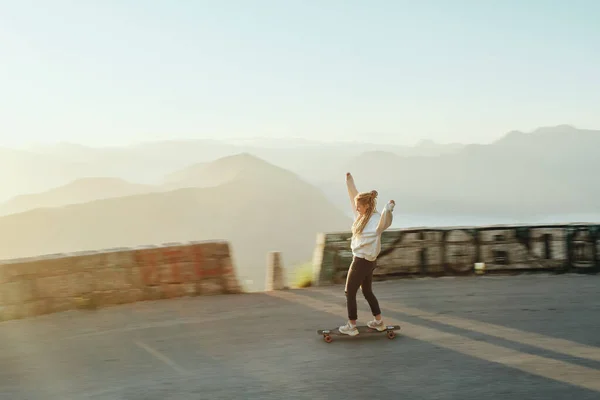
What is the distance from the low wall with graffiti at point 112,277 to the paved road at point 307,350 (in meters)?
0.30

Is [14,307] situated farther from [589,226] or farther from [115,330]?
[589,226]

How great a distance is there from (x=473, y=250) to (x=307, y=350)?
20.2ft

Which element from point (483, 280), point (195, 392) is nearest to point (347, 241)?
point (483, 280)

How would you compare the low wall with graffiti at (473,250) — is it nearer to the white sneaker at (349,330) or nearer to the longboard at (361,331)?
the longboard at (361,331)

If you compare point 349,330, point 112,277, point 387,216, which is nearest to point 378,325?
point 349,330

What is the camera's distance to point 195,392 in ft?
20.4

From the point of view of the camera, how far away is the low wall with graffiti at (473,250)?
1241 cm

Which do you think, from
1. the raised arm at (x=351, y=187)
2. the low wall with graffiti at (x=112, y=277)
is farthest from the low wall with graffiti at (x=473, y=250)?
the raised arm at (x=351, y=187)

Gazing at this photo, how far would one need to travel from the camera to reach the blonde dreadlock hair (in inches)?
317

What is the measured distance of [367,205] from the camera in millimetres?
8094

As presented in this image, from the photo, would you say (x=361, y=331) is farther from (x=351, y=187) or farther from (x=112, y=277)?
(x=112, y=277)

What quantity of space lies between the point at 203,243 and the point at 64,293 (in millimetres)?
2261

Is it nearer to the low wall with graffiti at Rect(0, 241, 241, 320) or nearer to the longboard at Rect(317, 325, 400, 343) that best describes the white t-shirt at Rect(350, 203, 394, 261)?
the longboard at Rect(317, 325, 400, 343)

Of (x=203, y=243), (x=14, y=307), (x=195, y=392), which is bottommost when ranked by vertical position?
(x=195, y=392)
